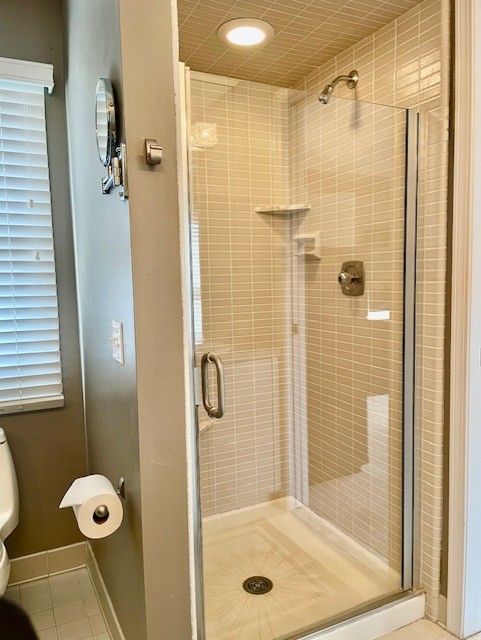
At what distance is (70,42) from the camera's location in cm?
175

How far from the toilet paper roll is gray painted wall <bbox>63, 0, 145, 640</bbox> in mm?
49

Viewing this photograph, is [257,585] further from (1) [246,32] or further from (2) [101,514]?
(1) [246,32]

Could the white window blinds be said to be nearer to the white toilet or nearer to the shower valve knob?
the white toilet

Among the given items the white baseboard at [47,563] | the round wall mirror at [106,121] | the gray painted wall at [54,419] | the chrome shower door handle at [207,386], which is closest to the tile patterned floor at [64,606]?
the white baseboard at [47,563]

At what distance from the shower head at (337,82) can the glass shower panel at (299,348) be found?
9cm


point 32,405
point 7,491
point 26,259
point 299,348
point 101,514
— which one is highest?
point 26,259

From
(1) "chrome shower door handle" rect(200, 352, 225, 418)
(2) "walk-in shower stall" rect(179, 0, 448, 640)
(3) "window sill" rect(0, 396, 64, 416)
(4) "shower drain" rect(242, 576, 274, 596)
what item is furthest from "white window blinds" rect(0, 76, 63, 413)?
(4) "shower drain" rect(242, 576, 274, 596)

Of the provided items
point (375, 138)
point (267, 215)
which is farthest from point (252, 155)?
point (375, 138)

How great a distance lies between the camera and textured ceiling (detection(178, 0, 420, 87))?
61.2 inches

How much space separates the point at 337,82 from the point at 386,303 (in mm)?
958

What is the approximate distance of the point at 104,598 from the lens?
175cm

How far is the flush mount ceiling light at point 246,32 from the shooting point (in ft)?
5.42

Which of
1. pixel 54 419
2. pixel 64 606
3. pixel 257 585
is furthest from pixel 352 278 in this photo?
pixel 64 606

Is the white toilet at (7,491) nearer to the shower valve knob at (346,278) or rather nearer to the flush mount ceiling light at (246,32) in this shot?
the shower valve knob at (346,278)
